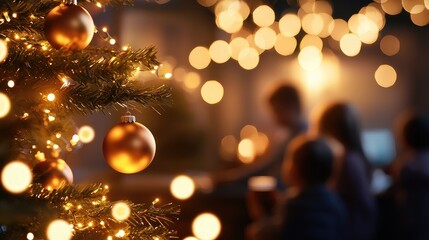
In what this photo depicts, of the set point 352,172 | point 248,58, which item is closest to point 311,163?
point 352,172

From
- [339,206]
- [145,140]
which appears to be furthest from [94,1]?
[339,206]

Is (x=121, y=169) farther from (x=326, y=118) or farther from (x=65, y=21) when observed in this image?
(x=326, y=118)

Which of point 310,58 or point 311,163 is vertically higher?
point 310,58

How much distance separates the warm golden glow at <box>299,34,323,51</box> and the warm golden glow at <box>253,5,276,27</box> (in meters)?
0.74

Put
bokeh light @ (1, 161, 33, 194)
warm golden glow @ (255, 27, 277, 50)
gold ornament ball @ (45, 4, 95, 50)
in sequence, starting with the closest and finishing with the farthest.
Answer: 1. bokeh light @ (1, 161, 33, 194)
2. gold ornament ball @ (45, 4, 95, 50)
3. warm golden glow @ (255, 27, 277, 50)

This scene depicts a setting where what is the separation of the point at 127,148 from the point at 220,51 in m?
9.73

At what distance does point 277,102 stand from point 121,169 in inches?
131

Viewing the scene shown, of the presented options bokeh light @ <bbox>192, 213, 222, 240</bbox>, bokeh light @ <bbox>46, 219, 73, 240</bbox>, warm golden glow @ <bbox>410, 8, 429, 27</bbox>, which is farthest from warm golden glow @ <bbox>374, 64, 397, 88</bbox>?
bokeh light @ <bbox>46, 219, 73, 240</bbox>

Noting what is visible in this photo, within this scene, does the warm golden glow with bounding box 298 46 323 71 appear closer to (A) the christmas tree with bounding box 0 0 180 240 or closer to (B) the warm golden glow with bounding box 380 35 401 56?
(B) the warm golden glow with bounding box 380 35 401 56

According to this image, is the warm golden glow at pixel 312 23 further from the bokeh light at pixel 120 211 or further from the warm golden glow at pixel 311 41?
the bokeh light at pixel 120 211

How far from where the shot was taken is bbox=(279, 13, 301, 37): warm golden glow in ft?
35.1

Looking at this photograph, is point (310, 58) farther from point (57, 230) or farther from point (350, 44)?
point (57, 230)

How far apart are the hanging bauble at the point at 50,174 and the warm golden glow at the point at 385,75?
10.3 meters

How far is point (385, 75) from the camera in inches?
461
